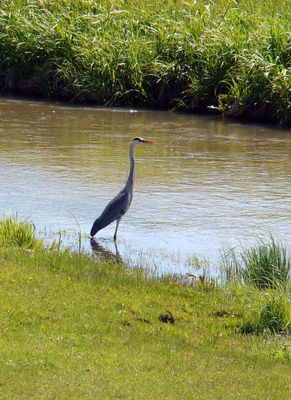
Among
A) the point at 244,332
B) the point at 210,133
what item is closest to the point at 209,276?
the point at 244,332

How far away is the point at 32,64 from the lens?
23.0 metres

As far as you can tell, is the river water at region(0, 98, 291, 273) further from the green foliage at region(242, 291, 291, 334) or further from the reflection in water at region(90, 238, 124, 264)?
the green foliage at region(242, 291, 291, 334)

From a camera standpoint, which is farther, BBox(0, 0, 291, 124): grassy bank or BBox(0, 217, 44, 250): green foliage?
BBox(0, 0, 291, 124): grassy bank

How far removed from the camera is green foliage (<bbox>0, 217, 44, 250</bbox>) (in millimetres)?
10414

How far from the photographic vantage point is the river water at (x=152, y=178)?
12.2 meters

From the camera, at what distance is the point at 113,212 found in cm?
1216

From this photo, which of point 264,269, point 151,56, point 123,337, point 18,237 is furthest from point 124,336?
point 151,56

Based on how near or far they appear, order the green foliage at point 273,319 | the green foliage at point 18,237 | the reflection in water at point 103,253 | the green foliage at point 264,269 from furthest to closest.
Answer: the reflection in water at point 103,253 < the green foliage at point 18,237 < the green foliage at point 264,269 < the green foliage at point 273,319

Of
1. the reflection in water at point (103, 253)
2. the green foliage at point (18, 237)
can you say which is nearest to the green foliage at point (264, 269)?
the reflection in water at point (103, 253)

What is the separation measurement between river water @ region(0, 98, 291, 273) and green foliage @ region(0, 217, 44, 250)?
1166mm

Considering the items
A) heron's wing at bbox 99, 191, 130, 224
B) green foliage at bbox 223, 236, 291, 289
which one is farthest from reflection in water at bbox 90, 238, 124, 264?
green foliage at bbox 223, 236, 291, 289

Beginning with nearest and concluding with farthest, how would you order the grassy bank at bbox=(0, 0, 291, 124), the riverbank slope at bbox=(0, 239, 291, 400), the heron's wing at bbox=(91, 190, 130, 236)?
the riverbank slope at bbox=(0, 239, 291, 400)
the heron's wing at bbox=(91, 190, 130, 236)
the grassy bank at bbox=(0, 0, 291, 124)

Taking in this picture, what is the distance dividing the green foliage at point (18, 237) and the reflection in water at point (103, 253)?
0.88m

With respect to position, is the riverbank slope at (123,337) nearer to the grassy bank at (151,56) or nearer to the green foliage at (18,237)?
the green foliage at (18,237)
